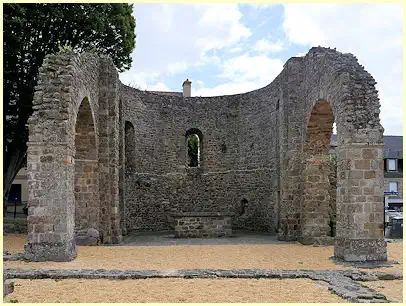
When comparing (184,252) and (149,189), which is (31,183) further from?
(149,189)

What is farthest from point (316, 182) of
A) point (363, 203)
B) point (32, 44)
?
point (32, 44)

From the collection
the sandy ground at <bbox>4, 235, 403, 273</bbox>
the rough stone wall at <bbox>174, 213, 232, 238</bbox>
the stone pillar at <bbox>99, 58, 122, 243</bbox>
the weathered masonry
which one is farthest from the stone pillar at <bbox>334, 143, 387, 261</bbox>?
the stone pillar at <bbox>99, 58, 122, 243</bbox>

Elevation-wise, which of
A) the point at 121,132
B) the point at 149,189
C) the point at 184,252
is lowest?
the point at 184,252

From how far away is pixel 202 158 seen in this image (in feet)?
72.4

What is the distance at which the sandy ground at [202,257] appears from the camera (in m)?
10.2

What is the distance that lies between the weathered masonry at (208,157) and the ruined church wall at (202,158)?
0.04 metres

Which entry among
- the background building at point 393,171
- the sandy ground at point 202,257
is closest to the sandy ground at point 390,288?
the sandy ground at point 202,257

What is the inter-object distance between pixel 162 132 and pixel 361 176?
11854 mm

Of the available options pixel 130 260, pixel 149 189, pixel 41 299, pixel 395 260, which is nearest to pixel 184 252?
pixel 130 260

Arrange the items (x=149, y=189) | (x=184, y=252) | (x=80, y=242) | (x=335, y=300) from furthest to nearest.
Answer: (x=149, y=189) → (x=80, y=242) → (x=184, y=252) → (x=335, y=300)

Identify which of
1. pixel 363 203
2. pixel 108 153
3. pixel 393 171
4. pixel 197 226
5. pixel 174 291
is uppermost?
pixel 108 153

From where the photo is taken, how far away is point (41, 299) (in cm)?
695

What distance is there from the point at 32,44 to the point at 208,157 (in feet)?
27.6

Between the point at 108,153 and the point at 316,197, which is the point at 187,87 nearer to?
the point at 108,153
